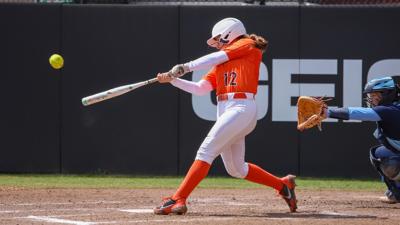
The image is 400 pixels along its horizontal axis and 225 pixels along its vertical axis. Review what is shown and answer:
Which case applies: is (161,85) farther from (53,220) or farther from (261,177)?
(53,220)

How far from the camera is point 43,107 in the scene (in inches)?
507

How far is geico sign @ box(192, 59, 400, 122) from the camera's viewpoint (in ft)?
41.4

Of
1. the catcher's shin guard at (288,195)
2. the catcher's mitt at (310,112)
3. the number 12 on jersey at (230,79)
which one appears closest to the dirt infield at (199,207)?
the catcher's shin guard at (288,195)

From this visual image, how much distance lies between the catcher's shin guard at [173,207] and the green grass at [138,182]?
3.56 m

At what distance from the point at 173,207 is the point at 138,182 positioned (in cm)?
434

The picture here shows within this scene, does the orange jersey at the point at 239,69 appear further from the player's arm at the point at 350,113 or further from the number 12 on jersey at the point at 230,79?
the player's arm at the point at 350,113

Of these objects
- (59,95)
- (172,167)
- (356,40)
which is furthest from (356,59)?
(59,95)

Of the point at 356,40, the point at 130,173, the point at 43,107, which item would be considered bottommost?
the point at 130,173

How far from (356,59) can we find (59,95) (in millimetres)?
4487

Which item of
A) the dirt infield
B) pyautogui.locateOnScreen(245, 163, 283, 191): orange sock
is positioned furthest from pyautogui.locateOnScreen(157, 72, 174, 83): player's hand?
the dirt infield

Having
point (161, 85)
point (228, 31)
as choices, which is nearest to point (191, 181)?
point (228, 31)

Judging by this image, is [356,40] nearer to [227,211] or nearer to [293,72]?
[293,72]

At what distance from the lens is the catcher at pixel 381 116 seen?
7.82 metres

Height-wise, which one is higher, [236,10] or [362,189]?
[236,10]
